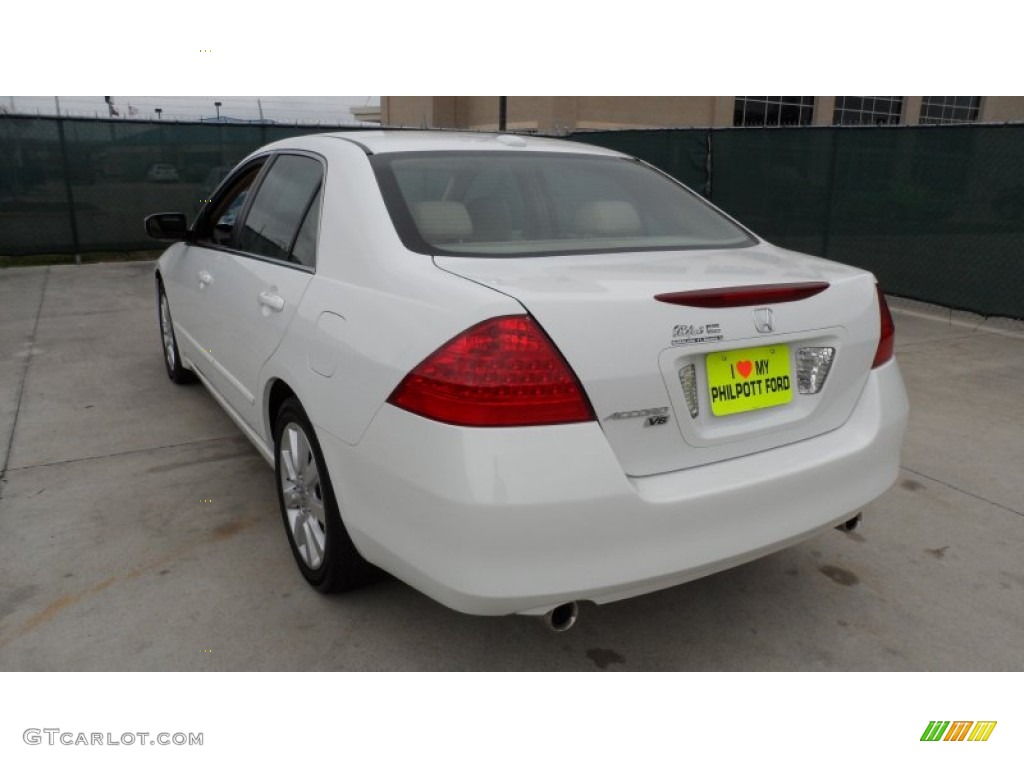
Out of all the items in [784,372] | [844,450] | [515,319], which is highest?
[515,319]

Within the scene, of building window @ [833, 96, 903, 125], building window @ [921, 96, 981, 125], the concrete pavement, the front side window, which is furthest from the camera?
building window @ [921, 96, 981, 125]

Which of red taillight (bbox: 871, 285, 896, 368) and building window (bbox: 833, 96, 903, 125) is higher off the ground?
building window (bbox: 833, 96, 903, 125)

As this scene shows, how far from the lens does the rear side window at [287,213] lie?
2.88 metres

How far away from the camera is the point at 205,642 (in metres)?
2.54

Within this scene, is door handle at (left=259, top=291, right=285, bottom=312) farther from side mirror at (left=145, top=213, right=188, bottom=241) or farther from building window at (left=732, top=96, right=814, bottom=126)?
building window at (left=732, top=96, right=814, bottom=126)

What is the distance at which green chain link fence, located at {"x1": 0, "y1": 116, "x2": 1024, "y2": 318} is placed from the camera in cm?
754

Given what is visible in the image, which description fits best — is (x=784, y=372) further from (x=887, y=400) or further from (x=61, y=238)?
(x=61, y=238)

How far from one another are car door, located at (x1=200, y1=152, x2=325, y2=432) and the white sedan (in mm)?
21

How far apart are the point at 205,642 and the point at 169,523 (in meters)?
0.97

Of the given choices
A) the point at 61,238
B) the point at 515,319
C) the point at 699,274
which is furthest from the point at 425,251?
Answer: the point at 61,238

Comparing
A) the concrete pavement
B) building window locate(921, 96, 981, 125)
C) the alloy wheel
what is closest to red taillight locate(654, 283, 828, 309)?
the concrete pavement

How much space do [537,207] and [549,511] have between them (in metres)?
1.33

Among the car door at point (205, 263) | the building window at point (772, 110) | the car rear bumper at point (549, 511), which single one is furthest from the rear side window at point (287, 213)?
the building window at point (772, 110)

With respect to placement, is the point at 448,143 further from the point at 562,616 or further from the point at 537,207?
the point at 562,616
